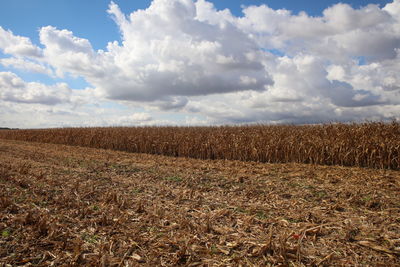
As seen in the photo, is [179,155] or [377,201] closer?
[377,201]

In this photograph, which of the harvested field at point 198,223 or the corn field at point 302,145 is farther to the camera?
the corn field at point 302,145

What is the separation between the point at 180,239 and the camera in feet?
13.1

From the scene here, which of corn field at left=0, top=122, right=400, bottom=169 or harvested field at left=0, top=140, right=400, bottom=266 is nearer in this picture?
harvested field at left=0, top=140, right=400, bottom=266

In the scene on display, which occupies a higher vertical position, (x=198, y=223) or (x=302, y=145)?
(x=302, y=145)

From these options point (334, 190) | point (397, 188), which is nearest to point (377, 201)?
point (334, 190)

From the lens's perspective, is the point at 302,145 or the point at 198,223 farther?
the point at 302,145

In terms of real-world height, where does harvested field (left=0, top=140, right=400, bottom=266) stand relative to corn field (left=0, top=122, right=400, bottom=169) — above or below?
below

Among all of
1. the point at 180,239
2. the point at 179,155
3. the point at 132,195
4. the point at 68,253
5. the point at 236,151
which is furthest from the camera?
the point at 179,155

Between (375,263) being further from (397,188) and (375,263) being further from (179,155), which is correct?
(179,155)

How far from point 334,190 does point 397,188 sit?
6.66 feet

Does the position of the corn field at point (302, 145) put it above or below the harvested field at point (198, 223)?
above

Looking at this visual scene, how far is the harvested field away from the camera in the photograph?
3.53 metres

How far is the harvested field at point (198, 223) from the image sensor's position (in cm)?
353

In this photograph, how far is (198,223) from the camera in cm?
462
